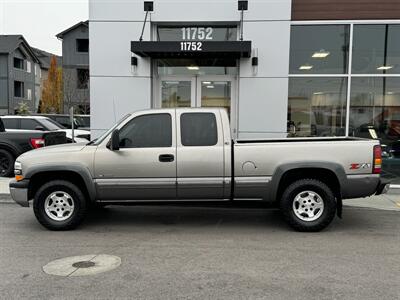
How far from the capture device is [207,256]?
5.53 meters

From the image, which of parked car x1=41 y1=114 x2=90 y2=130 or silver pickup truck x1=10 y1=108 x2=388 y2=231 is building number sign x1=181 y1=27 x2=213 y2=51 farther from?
parked car x1=41 y1=114 x2=90 y2=130

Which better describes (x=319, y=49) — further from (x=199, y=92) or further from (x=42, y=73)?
(x=42, y=73)

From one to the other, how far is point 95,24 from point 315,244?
8285 millimetres

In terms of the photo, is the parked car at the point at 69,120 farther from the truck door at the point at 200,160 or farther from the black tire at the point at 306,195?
the black tire at the point at 306,195

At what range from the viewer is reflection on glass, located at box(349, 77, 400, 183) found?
1139 centimetres

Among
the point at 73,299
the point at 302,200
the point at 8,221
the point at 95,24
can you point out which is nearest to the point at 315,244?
the point at 302,200

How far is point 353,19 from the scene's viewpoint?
11.2 meters

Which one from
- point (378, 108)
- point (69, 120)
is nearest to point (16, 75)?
point (69, 120)

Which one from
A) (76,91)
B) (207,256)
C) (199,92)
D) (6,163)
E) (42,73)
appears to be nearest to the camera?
(207,256)

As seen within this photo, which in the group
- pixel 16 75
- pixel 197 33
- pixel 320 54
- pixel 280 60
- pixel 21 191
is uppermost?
pixel 16 75

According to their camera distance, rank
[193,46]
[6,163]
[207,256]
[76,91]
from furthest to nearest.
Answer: [76,91] → [6,163] → [193,46] → [207,256]

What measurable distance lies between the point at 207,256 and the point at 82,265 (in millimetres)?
1509

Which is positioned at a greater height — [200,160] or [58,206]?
[200,160]

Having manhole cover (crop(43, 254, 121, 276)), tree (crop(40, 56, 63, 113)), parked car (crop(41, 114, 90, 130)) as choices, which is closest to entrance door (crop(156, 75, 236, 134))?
manhole cover (crop(43, 254, 121, 276))
